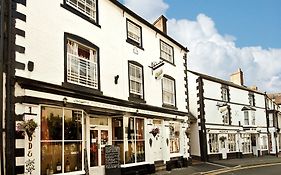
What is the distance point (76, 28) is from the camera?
14.1 meters

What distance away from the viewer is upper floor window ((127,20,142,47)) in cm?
1861

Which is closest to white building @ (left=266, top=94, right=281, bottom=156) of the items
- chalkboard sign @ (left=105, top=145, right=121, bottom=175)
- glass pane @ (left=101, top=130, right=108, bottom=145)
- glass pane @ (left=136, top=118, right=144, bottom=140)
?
glass pane @ (left=136, top=118, right=144, bottom=140)

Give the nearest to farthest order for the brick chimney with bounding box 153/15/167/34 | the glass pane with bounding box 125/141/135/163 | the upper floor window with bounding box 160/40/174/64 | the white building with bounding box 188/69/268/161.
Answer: the glass pane with bounding box 125/141/135/163, the upper floor window with bounding box 160/40/174/64, the brick chimney with bounding box 153/15/167/34, the white building with bounding box 188/69/268/161

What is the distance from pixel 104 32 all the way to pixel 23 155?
724 cm

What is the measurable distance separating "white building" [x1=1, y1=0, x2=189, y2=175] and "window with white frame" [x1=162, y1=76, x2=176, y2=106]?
2.5 inches

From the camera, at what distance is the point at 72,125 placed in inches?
528

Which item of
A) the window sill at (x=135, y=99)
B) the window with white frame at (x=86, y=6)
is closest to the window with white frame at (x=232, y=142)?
the window sill at (x=135, y=99)

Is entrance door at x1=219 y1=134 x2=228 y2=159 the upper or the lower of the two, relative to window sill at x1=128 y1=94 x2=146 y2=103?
lower

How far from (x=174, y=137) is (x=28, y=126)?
13809 millimetres

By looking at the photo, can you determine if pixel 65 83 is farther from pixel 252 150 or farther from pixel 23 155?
pixel 252 150

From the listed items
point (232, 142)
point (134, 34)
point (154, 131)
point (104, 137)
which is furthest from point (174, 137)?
point (232, 142)

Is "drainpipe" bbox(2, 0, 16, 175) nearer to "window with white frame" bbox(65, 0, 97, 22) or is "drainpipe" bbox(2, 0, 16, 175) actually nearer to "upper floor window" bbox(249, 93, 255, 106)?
"window with white frame" bbox(65, 0, 97, 22)

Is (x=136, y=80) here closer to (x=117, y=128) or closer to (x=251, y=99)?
(x=117, y=128)

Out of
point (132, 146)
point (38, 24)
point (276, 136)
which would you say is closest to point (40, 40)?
point (38, 24)
